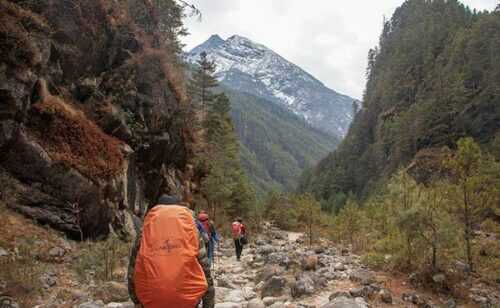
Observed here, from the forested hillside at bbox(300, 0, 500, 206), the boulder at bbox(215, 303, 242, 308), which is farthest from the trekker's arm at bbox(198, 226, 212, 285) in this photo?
the forested hillside at bbox(300, 0, 500, 206)

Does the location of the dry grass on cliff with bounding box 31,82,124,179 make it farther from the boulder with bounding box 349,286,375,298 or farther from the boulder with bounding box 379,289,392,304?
the boulder with bounding box 379,289,392,304

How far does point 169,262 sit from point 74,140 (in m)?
10.9

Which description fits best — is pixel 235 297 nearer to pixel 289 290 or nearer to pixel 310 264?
pixel 289 290

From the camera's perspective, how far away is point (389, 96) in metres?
100

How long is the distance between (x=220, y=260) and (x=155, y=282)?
15.1 m

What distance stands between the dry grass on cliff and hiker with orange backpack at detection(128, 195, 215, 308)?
9468 mm

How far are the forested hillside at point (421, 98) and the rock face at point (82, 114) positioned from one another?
145 feet

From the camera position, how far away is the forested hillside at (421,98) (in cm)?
6719

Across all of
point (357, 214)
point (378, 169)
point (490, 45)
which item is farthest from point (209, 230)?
point (378, 169)

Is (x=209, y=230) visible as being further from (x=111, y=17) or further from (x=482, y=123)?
(x=482, y=123)

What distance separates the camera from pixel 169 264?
3.88 metres

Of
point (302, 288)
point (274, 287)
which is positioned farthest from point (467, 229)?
point (274, 287)

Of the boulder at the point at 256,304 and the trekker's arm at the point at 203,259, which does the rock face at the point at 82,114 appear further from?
the trekker's arm at the point at 203,259

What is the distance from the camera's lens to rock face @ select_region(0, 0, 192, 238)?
1148 cm
